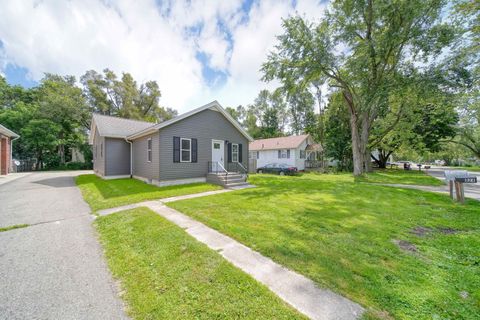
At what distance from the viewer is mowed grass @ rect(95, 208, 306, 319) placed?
83.3 inches

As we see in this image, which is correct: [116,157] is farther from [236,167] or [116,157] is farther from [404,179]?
[404,179]

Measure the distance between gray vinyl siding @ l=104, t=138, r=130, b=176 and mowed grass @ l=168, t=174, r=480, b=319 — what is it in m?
9.80

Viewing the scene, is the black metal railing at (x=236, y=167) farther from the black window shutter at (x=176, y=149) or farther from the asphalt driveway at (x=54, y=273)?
the asphalt driveway at (x=54, y=273)

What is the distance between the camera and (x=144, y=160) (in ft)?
39.8

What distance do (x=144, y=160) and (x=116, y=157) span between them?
3.43 m

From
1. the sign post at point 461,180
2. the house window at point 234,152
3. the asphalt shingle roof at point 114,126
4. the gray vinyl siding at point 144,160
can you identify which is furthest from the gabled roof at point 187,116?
the sign post at point 461,180

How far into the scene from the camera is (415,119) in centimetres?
1906

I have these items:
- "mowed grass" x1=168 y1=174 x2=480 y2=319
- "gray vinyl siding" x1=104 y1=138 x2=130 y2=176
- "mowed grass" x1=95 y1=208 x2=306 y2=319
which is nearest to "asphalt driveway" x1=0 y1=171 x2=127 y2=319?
"mowed grass" x1=95 y1=208 x2=306 y2=319

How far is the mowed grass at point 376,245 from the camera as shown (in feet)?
7.66

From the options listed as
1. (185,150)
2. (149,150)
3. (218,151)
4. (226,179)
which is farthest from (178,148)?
(226,179)

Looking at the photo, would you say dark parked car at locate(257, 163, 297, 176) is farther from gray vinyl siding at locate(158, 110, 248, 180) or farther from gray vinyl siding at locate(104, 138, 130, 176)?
gray vinyl siding at locate(104, 138, 130, 176)

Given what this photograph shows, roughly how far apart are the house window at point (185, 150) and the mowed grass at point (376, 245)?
4539mm

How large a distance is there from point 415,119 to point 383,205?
18479 mm

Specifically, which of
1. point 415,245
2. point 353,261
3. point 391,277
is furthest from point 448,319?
point 415,245
